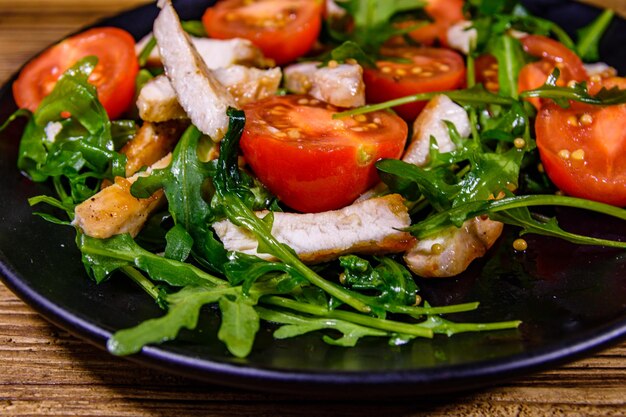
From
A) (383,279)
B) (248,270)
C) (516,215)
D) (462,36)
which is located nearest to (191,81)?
(248,270)

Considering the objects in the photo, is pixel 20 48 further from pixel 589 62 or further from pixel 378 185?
pixel 589 62

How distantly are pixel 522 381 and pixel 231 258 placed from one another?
44.2 inches

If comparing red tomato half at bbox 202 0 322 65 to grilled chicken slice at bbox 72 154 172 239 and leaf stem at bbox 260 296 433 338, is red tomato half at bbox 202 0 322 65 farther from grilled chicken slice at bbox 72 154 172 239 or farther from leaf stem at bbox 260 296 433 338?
leaf stem at bbox 260 296 433 338

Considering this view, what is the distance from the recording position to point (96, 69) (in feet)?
11.0

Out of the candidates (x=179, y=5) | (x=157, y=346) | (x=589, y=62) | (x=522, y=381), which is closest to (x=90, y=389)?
(x=157, y=346)

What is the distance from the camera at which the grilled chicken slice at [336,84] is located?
2.95 m

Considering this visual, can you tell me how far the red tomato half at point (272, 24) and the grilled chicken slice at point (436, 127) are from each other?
2.85ft

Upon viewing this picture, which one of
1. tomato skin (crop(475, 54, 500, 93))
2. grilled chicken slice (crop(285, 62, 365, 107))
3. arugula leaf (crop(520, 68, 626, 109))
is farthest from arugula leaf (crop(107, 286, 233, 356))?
tomato skin (crop(475, 54, 500, 93))

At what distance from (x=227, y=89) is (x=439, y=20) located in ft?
5.15

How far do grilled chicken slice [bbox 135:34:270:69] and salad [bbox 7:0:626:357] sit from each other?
1 centimetres

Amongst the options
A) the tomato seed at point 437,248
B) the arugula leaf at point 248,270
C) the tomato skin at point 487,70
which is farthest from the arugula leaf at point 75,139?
the tomato skin at point 487,70

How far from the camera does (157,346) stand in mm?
1953

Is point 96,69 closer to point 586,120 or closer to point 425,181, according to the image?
point 425,181

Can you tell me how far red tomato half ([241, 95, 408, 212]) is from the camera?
2.59 metres
